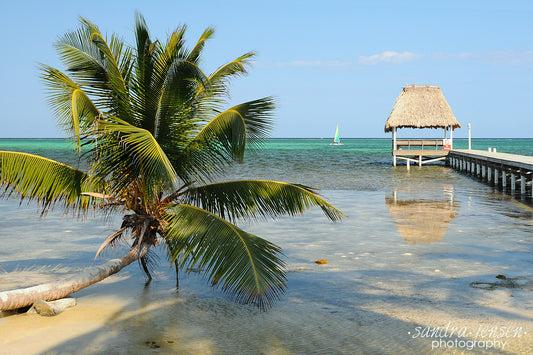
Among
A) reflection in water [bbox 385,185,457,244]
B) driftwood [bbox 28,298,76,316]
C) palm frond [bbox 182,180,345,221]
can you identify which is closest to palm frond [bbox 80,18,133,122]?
palm frond [bbox 182,180,345,221]

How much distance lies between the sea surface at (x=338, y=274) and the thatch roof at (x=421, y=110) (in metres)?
22.4

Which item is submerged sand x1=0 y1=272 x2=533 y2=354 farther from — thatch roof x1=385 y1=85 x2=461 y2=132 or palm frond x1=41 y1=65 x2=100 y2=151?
thatch roof x1=385 y1=85 x2=461 y2=132

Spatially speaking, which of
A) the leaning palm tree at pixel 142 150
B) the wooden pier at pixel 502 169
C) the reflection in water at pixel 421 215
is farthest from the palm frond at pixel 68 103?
the wooden pier at pixel 502 169

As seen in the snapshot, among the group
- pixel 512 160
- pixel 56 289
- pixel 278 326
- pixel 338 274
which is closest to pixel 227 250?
pixel 278 326

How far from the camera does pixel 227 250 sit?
5367 mm

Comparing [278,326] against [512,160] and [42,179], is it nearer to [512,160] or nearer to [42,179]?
[42,179]

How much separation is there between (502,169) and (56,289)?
1966cm

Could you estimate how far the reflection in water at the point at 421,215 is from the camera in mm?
10453

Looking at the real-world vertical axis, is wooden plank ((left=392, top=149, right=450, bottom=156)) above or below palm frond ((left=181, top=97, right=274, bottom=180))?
below

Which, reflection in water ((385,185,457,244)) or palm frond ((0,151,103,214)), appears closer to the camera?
palm frond ((0,151,103,214))

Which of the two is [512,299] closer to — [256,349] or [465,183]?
[256,349]

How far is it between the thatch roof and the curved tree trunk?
31905 millimetres

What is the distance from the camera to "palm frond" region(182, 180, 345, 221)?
6.07 meters

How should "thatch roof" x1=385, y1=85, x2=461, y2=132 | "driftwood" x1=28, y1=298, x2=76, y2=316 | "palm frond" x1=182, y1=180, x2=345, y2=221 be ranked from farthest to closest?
"thatch roof" x1=385, y1=85, x2=461, y2=132
"palm frond" x1=182, y1=180, x2=345, y2=221
"driftwood" x1=28, y1=298, x2=76, y2=316
